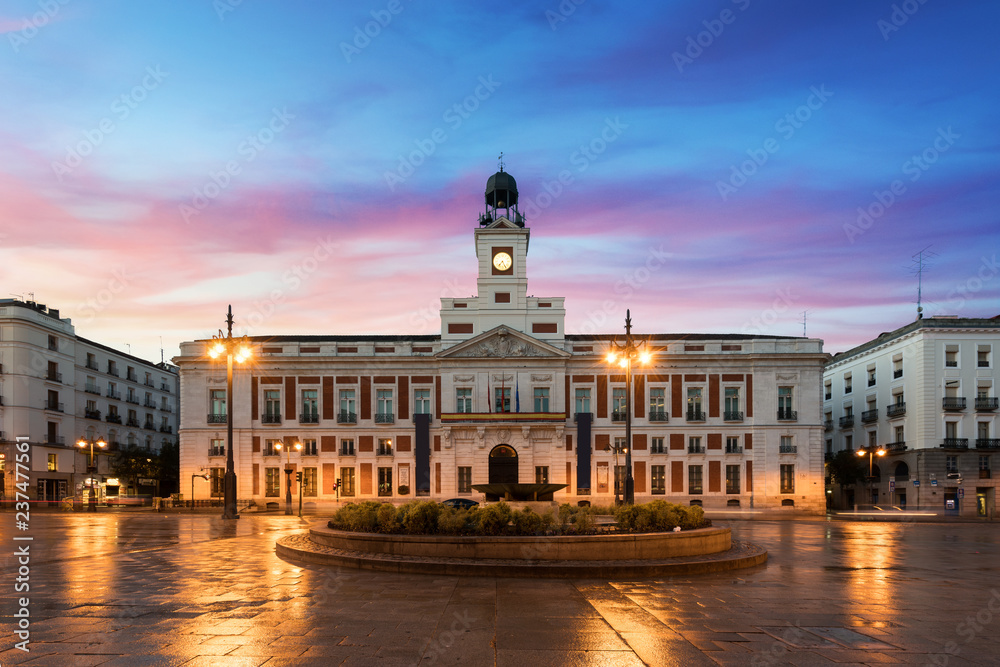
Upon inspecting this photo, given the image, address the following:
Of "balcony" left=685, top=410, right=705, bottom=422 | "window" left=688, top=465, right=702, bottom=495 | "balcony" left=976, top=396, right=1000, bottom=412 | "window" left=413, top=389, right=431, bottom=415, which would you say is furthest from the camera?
"window" left=413, top=389, right=431, bottom=415

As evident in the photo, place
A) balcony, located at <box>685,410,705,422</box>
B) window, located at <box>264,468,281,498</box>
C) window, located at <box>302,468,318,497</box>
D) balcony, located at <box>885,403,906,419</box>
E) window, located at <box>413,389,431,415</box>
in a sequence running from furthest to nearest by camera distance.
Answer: window, located at <box>413,389,431,415</box>, balcony, located at <box>885,403,906,419</box>, window, located at <box>264,468,281,498</box>, window, located at <box>302,468,318,497</box>, balcony, located at <box>685,410,705,422</box>

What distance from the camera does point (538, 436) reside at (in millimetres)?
59344

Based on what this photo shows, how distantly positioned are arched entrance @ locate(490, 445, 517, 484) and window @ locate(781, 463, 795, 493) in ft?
64.9

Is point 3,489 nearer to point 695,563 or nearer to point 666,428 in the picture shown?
point 666,428

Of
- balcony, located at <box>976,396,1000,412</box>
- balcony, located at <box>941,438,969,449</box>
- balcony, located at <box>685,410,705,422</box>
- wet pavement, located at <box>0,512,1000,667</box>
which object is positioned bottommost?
balcony, located at <box>941,438,969,449</box>

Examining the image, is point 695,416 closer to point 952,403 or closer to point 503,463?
point 503,463

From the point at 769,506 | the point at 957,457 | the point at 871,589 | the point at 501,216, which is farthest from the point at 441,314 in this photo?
the point at 871,589

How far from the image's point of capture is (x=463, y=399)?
198 ft

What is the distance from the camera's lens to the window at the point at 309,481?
2359 inches

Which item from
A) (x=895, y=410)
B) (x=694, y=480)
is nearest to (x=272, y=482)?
(x=694, y=480)

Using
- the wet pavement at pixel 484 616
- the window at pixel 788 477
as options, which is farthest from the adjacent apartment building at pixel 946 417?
the wet pavement at pixel 484 616

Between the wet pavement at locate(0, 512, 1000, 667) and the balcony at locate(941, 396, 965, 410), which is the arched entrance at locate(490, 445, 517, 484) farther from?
the wet pavement at locate(0, 512, 1000, 667)

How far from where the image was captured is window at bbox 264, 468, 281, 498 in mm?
60031

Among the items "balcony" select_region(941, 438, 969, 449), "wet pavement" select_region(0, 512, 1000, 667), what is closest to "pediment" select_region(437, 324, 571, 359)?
"balcony" select_region(941, 438, 969, 449)
